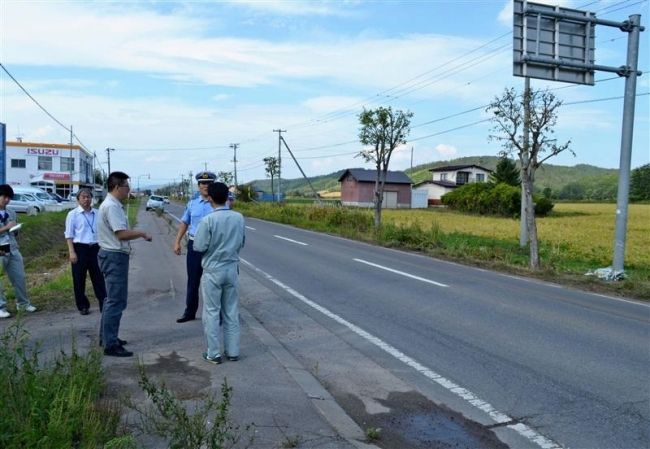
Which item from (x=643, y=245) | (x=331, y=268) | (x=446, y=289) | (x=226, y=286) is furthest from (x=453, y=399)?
(x=643, y=245)

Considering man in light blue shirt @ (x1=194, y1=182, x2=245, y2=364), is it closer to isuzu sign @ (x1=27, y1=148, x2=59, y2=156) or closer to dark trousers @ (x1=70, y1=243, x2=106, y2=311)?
dark trousers @ (x1=70, y1=243, x2=106, y2=311)

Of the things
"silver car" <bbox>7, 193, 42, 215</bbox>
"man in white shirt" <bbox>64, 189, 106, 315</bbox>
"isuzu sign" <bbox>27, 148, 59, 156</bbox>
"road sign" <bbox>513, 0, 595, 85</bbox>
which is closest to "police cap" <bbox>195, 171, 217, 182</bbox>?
"man in white shirt" <bbox>64, 189, 106, 315</bbox>

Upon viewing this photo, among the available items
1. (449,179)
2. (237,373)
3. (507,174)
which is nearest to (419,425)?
(237,373)

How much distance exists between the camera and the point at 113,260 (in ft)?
18.3

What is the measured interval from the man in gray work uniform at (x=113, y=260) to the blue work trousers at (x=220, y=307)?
33.7 inches

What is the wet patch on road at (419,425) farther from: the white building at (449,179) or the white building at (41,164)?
the white building at (449,179)

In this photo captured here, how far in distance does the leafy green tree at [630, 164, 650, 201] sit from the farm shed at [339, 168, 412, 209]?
1358 inches

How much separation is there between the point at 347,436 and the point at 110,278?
9.72ft

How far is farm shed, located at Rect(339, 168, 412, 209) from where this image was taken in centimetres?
7344

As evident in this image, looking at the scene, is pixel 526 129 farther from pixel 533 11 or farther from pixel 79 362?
pixel 79 362

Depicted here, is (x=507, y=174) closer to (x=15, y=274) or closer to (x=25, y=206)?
(x=25, y=206)

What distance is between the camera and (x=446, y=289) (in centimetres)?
1082

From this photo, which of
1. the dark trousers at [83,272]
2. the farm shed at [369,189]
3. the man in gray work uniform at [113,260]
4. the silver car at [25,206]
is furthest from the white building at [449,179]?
the man in gray work uniform at [113,260]

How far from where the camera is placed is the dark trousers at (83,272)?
24.9ft
